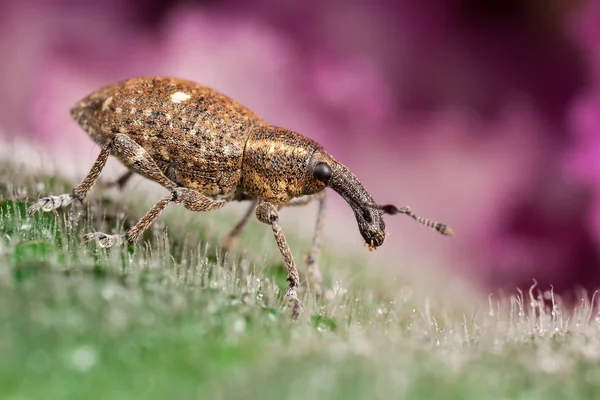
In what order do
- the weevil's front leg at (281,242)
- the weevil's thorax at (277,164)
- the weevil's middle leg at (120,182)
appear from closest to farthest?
the weevil's front leg at (281,242)
the weevil's thorax at (277,164)
the weevil's middle leg at (120,182)

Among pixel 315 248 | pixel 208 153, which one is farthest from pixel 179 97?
pixel 315 248

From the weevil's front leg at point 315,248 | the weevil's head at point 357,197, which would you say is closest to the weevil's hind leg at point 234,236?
the weevil's front leg at point 315,248

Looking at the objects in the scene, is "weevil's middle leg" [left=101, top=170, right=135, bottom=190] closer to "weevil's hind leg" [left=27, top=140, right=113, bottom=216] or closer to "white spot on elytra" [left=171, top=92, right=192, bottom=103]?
"weevil's hind leg" [left=27, top=140, right=113, bottom=216]

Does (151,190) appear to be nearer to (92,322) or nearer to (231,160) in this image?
(231,160)

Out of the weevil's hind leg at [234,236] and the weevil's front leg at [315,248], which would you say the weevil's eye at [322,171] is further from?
the weevil's hind leg at [234,236]

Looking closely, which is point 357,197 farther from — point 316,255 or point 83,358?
point 83,358

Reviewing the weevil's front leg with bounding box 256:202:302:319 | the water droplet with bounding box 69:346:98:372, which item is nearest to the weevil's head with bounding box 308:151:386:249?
the weevil's front leg with bounding box 256:202:302:319
